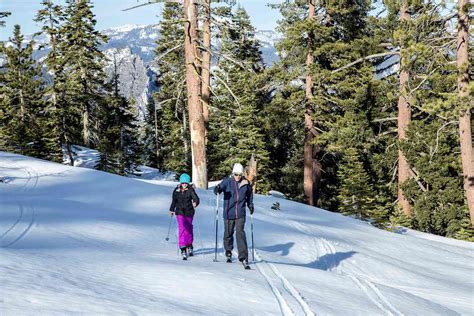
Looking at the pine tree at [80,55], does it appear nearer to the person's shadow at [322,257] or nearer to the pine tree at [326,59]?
the pine tree at [326,59]

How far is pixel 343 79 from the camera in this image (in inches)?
1058

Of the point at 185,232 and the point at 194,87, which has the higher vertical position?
the point at 194,87

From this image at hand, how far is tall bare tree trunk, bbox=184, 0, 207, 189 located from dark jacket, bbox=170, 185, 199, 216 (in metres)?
6.79

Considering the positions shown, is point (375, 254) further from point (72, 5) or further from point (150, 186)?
point (72, 5)

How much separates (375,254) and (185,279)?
765 centimetres

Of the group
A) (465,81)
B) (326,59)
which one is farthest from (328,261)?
(326,59)

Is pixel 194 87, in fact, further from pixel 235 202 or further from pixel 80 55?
pixel 80 55

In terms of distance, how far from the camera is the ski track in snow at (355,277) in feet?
26.3

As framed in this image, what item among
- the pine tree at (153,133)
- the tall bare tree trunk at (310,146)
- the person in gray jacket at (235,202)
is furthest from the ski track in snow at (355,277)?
the pine tree at (153,133)

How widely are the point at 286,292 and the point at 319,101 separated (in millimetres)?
18346

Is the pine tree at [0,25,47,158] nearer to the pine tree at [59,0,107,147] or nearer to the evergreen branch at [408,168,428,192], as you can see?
the pine tree at [59,0,107,147]

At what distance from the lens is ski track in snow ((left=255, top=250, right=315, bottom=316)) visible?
265 inches

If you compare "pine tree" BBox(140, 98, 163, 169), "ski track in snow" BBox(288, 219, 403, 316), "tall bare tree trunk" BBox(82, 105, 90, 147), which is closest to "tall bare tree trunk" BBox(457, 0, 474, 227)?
"ski track in snow" BBox(288, 219, 403, 316)

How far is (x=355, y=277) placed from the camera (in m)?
10.2
